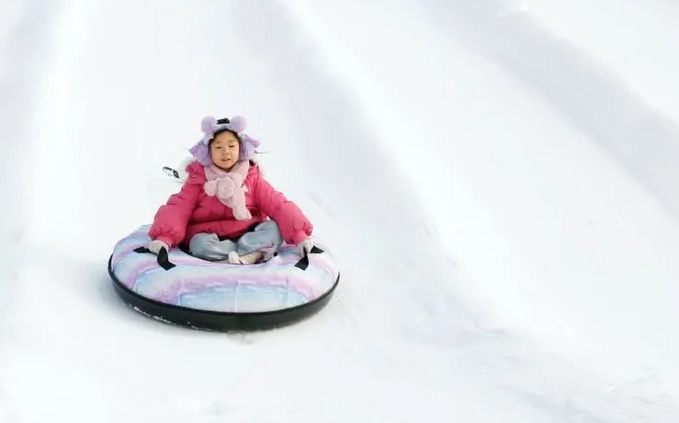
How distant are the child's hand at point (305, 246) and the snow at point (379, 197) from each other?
302 millimetres

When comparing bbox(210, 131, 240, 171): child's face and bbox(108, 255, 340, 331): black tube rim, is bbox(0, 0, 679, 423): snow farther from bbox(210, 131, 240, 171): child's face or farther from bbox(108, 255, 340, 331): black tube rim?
bbox(210, 131, 240, 171): child's face

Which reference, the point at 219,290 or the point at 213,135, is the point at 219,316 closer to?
the point at 219,290

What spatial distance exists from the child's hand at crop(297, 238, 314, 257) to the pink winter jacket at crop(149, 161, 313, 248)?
27mm

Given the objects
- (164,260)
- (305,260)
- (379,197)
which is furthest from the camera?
(379,197)

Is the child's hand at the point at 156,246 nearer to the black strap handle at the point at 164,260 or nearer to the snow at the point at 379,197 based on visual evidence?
the black strap handle at the point at 164,260

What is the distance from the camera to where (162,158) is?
21.2 feet

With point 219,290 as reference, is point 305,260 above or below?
above

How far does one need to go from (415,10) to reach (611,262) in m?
5.20

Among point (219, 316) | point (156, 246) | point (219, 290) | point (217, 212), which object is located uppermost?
point (217, 212)

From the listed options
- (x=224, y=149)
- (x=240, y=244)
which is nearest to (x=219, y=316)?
(x=240, y=244)

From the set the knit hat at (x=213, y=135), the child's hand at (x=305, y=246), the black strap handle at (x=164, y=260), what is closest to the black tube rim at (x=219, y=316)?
the black strap handle at (x=164, y=260)

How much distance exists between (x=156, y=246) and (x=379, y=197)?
1.89 m

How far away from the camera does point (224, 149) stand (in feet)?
14.1

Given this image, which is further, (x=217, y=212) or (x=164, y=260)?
(x=217, y=212)
